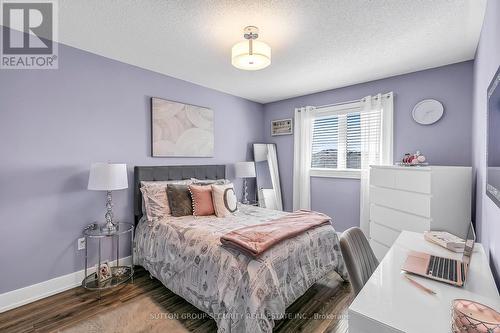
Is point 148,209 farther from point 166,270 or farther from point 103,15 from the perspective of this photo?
point 103,15

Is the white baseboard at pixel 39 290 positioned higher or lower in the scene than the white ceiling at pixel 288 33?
lower

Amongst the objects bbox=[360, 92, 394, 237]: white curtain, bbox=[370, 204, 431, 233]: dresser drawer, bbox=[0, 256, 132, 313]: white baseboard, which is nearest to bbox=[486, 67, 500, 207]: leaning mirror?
bbox=[370, 204, 431, 233]: dresser drawer

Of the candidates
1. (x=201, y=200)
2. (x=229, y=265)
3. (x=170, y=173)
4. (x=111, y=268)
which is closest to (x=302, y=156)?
(x=201, y=200)

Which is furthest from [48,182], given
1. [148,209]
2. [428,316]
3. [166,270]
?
[428,316]

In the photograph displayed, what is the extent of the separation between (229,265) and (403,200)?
2024 millimetres

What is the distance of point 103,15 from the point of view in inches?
72.9

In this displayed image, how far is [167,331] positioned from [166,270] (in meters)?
0.57

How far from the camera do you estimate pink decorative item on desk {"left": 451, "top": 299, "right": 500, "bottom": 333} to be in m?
0.69

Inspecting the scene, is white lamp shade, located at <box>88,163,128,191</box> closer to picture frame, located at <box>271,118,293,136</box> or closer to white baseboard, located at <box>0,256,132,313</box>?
white baseboard, located at <box>0,256,132,313</box>

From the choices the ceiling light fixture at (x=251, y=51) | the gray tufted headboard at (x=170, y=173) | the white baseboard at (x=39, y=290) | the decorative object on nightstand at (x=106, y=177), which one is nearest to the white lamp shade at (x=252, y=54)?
the ceiling light fixture at (x=251, y=51)

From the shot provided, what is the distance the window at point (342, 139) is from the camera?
329 cm

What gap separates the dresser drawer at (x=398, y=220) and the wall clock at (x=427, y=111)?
1212 millimetres

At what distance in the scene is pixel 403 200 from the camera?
2514mm

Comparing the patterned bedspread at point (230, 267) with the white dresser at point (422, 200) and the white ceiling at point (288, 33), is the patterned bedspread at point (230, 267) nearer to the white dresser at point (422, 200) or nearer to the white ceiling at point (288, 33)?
the white dresser at point (422, 200)
